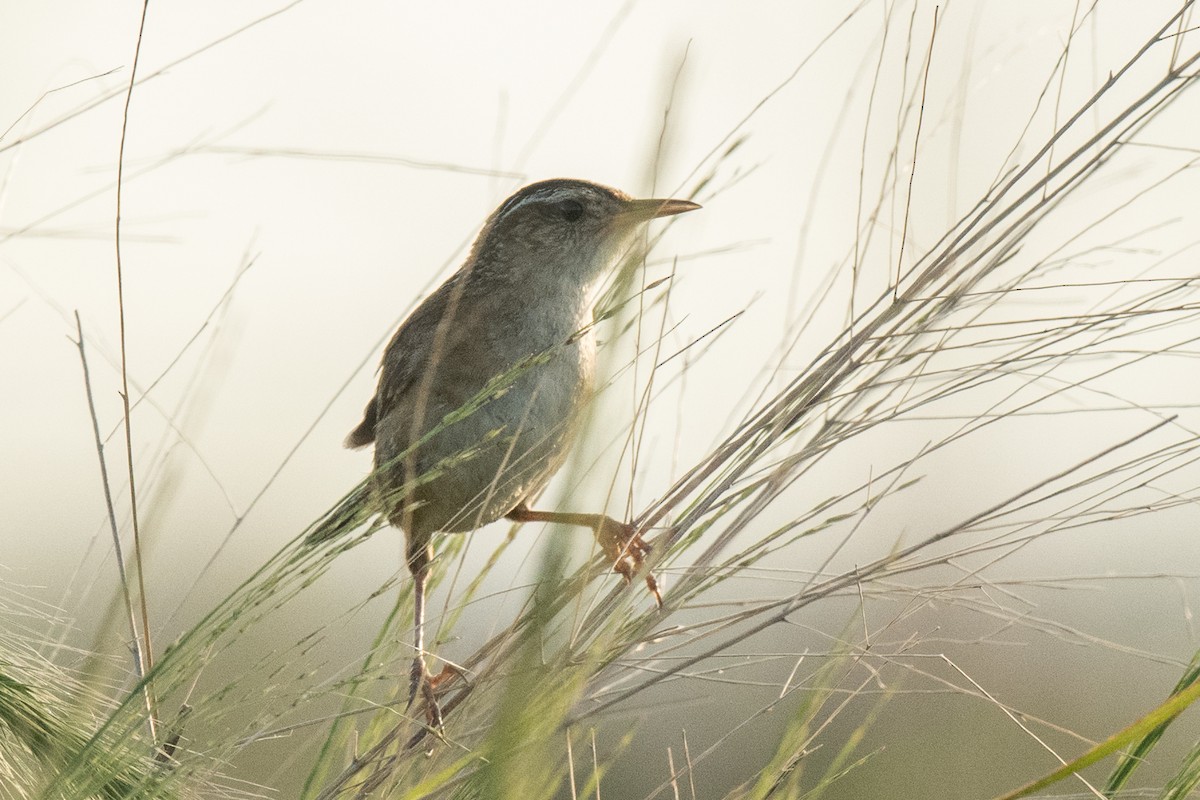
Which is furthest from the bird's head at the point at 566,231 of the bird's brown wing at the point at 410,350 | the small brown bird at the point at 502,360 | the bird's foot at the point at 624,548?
the bird's foot at the point at 624,548

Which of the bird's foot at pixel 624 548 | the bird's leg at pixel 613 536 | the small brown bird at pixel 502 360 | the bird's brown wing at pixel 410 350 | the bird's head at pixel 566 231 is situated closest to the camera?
the bird's leg at pixel 613 536

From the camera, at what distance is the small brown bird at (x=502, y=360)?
3.48 m

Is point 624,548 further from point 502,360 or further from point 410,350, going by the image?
point 410,350

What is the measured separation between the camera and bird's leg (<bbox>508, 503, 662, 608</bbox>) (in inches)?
50.9

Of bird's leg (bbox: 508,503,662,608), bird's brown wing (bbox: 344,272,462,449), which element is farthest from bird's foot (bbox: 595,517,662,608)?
bird's brown wing (bbox: 344,272,462,449)

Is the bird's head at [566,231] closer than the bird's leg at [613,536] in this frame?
No

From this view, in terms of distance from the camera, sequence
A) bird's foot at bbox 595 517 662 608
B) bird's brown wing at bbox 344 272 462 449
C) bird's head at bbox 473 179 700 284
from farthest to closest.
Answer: bird's head at bbox 473 179 700 284 → bird's brown wing at bbox 344 272 462 449 → bird's foot at bbox 595 517 662 608

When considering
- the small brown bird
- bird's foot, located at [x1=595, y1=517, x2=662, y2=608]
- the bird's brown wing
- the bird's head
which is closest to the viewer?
bird's foot, located at [x1=595, y1=517, x2=662, y2=608]

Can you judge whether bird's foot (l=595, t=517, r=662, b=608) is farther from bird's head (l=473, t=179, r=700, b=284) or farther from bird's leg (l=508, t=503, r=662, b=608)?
bird's head (l=473, t=179, r=700, b=284)

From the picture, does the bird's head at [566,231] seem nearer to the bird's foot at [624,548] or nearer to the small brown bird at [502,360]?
the small brown bird at [502,360]

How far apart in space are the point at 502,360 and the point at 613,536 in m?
0.91

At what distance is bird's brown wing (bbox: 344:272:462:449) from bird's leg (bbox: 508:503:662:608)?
→ 0.55m

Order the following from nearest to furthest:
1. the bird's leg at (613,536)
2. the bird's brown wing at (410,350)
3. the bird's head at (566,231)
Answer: the bird's leg at (613,536)
the bird's brown wing at (410,350)
the bird's head at (566,231)

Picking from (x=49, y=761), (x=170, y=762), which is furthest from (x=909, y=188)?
(x=49, y=761)
